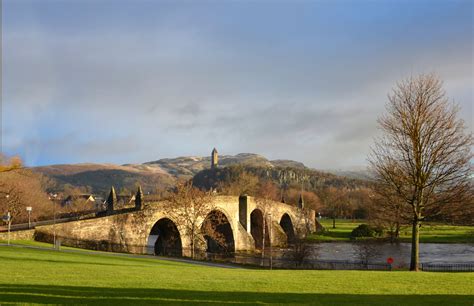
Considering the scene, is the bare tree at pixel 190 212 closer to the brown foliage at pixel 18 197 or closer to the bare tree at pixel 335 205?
the brown foliage at pixel 18 197

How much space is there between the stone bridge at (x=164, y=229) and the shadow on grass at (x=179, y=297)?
80.5 ft

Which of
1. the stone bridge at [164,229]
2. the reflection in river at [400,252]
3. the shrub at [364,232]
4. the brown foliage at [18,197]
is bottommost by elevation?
the reflection in river at [400,252]

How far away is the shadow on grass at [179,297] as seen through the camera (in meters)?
12.3

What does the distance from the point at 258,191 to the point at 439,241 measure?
170 ft

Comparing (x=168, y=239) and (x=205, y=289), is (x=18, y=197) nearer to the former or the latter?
(x=168, y=239)

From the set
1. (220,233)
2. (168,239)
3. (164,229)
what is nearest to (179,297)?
(164,229)

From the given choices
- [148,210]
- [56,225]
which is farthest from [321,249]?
[56,225]

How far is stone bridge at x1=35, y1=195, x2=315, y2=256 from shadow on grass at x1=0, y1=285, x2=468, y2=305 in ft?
80.5

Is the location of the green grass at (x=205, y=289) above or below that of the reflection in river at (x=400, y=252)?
above

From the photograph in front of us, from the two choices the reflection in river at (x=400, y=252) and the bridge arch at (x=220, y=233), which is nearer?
the reflection in river at (x=400, y=252)

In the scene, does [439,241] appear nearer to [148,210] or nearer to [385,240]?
[385,240]

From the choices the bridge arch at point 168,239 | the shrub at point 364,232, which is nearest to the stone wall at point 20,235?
the bridge arch at point 168,239

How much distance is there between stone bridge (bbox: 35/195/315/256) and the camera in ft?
126

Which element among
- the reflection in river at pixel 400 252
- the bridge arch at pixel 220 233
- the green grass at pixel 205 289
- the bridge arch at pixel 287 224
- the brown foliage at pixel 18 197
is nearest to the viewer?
the green grass at pixel 205 289
